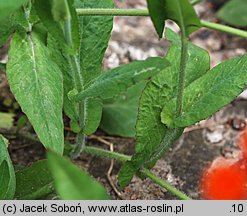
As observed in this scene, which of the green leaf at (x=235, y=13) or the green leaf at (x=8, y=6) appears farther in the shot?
the green leaf at (x=235, y=13)

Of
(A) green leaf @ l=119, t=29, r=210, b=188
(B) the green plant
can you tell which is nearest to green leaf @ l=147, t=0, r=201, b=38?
(B) the green plant

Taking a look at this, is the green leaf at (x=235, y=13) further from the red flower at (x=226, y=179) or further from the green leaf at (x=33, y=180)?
the green leaf at (x=33, y=180)

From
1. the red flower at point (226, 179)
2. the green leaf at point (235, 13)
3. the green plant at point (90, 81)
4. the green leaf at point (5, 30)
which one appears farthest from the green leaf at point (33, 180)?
the green leaf at point (235, 13)

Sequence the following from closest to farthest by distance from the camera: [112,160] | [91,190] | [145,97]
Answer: [91,190] → [145,97] → [112,160]

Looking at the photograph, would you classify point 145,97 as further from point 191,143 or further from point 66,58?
point 191,143

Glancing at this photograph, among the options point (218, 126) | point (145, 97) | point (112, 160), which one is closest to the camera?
point (145, 97)

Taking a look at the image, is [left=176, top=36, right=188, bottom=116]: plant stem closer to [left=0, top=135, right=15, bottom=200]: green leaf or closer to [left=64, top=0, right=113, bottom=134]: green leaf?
[left=64, top=0, right=113, bottom=134]: green leaf
